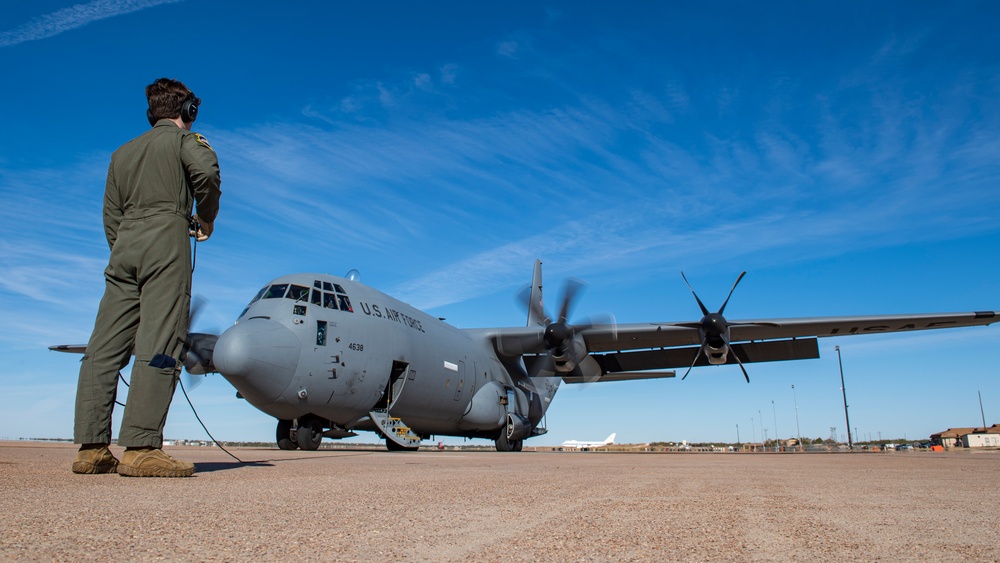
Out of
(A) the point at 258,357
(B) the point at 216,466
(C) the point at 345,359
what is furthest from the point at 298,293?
(B) the point at 216,466

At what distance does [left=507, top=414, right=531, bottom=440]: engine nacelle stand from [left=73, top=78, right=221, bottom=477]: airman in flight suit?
Result: 57.8 ft

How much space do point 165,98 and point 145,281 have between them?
162 cm

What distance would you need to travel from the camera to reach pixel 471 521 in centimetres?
269

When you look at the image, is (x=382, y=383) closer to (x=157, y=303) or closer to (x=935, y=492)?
(x=157, y=303)

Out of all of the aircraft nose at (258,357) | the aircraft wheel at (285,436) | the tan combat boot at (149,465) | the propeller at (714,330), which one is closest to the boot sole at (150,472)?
the tan combat boot at (149,465)

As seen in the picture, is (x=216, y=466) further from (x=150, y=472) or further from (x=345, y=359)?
(x=345, y=359)

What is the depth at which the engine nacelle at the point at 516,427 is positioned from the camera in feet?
71.2

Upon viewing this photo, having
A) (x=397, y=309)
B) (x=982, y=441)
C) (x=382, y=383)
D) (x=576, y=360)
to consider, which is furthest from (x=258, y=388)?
(x=982, y=441)

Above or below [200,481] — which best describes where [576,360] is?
above

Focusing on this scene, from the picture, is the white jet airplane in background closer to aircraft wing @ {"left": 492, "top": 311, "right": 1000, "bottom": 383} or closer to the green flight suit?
aircraft wing @ {"left": 492, "top": 311, "right": 1000, "bottom": 383}

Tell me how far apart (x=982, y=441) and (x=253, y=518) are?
6530cm

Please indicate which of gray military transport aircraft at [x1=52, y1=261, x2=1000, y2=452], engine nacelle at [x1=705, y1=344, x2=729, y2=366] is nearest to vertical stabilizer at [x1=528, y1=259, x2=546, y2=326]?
gray military transport aircraft at [x1=52, y1=261, x2=1000, y2=452]

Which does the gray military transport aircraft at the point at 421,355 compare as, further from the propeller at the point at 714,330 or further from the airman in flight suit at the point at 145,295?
the airman in flight suit at the point at 145,295

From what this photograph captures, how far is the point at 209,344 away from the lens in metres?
16.9
